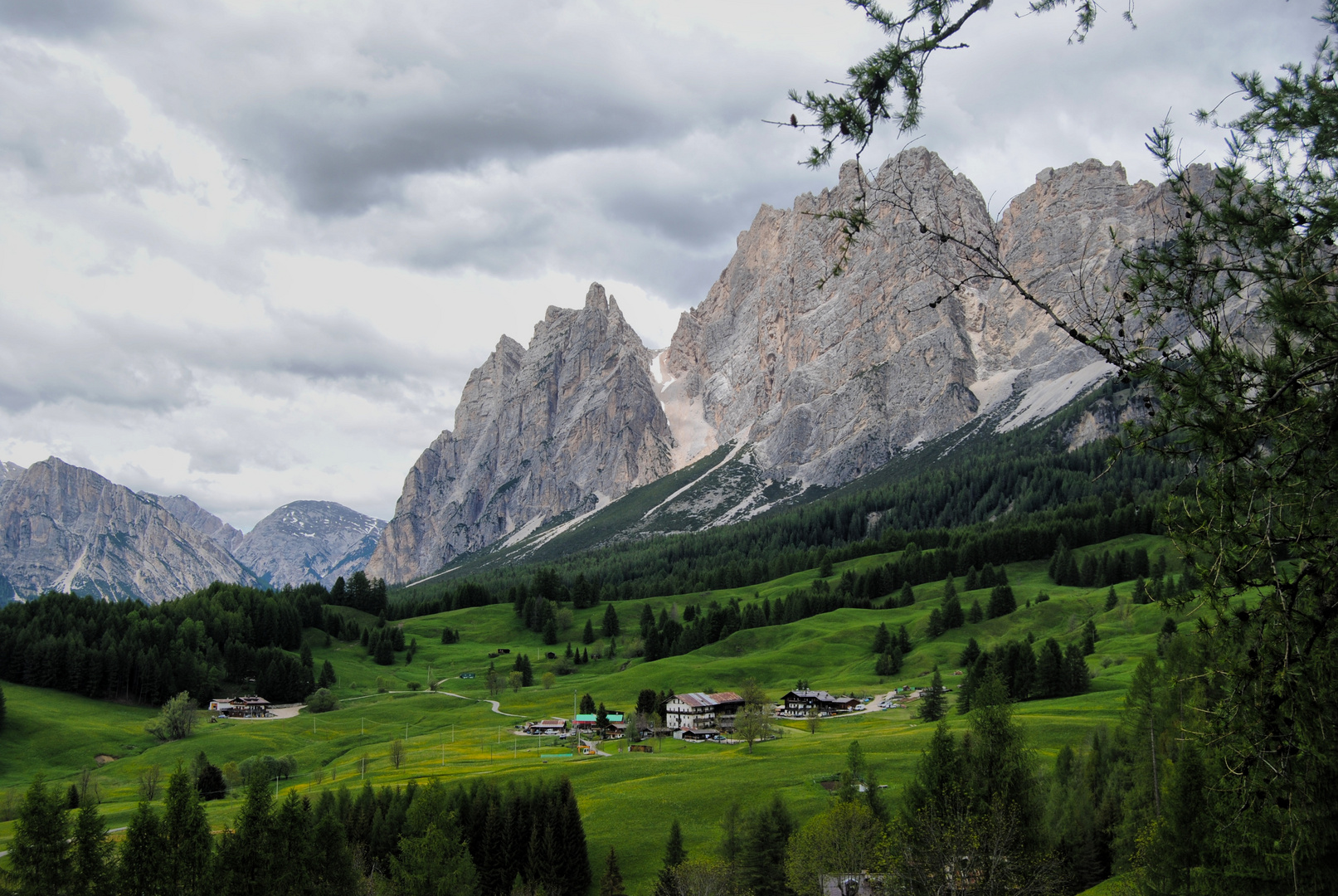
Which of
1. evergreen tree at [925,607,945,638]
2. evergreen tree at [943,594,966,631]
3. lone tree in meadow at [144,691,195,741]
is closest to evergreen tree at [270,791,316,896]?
lone tree in meadow at [144,691,195,741]

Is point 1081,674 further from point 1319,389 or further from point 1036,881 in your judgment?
point 1319,389

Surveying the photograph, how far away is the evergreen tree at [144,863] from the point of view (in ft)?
126

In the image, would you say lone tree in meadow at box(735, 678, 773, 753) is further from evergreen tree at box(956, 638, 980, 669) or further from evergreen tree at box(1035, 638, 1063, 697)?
evergreen tree at box(956, 638, 980, 669)

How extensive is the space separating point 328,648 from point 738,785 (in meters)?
113

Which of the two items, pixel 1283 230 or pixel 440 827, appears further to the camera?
pixel 440 827

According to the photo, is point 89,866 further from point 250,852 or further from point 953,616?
point 953,616

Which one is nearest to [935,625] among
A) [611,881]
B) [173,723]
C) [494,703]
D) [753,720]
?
[753,720]

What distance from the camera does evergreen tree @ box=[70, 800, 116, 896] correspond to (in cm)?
3828

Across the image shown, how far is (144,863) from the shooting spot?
127 ft

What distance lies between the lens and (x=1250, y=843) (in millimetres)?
10805

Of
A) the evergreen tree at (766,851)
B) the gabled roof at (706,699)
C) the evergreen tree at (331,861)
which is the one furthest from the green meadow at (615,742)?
the evergreen tree at (331,861)

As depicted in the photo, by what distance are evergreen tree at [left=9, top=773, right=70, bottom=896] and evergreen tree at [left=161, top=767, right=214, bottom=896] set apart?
4186 mm

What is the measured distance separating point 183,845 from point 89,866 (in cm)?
398

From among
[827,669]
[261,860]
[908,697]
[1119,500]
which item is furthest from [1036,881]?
[1119,500]
